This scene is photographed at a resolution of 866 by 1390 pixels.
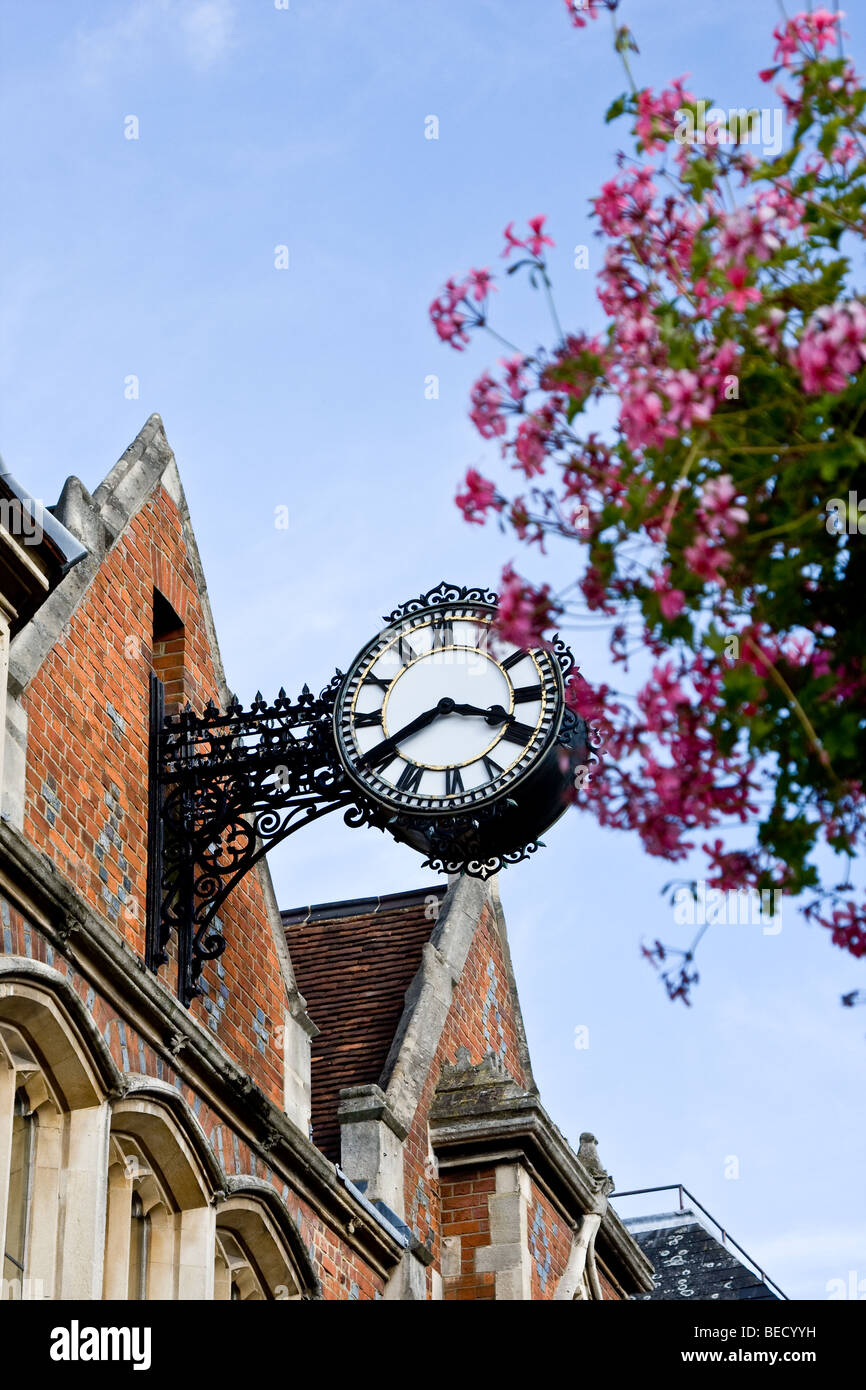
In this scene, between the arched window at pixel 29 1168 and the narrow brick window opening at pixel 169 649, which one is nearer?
the arched window at pixel 29 1168

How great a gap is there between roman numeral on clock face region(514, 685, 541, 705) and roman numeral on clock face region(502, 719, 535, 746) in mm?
173

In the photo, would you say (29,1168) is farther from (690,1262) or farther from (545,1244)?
(690,1262)

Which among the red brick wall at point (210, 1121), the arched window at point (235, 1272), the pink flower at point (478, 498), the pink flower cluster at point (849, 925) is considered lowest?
the pink flower cluster at point (849, 925)

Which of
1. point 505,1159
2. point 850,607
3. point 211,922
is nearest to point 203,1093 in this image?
point 211,922

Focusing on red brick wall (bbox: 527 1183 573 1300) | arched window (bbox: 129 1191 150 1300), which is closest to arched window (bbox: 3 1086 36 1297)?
arched window (bbox: 129 1191 150 1300)

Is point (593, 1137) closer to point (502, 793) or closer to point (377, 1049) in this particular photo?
point (377, 1049)

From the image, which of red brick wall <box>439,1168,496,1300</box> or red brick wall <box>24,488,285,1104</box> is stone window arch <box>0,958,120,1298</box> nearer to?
red brick wall <box>24,488,285,1104</box>

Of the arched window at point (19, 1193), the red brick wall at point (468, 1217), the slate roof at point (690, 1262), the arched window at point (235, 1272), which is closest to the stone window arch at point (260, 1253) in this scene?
the arched window at point (235, 1272)

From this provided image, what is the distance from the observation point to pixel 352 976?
16.5 metres

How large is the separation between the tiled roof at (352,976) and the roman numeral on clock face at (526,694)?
12.9ft

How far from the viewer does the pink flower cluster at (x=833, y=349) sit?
414cm

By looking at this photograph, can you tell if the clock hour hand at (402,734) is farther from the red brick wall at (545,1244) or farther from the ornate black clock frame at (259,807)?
the red brick wall at (545,1244)

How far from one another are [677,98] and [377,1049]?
11447 mm

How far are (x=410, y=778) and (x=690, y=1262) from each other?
15.2 metres
